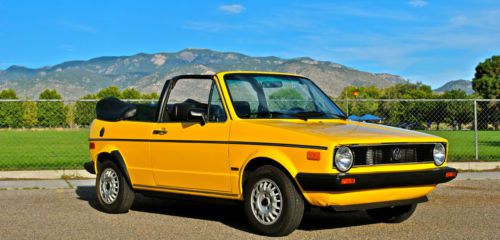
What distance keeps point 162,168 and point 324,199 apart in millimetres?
2452

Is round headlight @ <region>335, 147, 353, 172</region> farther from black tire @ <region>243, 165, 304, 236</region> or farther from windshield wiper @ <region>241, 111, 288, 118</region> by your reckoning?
windshield wiper @ <region>241, 111, 288, 118</region>

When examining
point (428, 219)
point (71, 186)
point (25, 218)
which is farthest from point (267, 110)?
point (71, 186)

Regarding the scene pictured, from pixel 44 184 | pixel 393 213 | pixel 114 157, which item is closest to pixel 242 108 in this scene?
pixel 393 213

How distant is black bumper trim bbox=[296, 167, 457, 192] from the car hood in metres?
0.33

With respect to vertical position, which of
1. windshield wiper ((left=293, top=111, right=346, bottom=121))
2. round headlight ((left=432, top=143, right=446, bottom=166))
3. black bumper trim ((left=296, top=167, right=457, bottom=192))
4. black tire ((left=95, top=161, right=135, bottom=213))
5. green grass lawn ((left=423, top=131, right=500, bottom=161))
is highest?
windshield wiper ((left=293, top=111, right=346, bottom=121))

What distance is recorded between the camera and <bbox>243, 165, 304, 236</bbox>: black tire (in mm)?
6777

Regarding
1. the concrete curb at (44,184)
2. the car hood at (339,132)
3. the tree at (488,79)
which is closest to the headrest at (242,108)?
the car hood at (339,132)

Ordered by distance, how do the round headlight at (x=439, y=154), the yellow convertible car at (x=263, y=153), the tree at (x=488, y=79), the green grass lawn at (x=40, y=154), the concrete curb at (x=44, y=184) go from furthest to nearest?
the tree at (x=488, y=79) < the green grass lawn at (x=40, y=154) < the concrete curb at (x=44, y=184) < the round headlight at (x=439, y=154) < the yellow convertible car at (x=263, y=153)

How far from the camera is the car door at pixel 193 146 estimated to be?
764cm

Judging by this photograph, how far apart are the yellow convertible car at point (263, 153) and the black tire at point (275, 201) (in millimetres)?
10

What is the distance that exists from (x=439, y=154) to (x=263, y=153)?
1912 mm

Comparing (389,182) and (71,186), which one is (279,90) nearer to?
(389,182)

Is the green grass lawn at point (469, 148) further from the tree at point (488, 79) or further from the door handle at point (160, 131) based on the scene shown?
the tree at point (488, 79)

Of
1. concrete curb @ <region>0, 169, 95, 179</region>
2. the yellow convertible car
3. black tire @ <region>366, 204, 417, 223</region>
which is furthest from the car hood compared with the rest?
concrete curb @ <region>0, 169, 95, 179</region>
